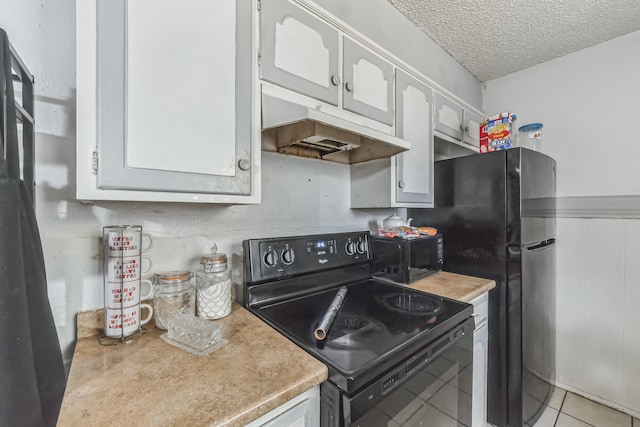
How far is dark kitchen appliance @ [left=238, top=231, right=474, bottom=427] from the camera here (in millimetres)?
641

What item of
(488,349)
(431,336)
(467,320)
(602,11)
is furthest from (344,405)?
(602,11)

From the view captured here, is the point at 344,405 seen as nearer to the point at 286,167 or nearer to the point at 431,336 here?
the point at 431,336

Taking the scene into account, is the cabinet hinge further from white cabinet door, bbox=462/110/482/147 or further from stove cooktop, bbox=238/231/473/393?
white cabinet door, bbox=462/110/482/147

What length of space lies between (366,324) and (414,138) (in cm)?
104

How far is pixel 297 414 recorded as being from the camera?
0.60 meters

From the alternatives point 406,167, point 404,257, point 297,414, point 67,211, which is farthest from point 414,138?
point 67,211

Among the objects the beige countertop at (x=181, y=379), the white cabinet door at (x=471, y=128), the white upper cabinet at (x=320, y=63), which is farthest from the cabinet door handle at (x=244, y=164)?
the white cabinet door at (x=471, y=128)

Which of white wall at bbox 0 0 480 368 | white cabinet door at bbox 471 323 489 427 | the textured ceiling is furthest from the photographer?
the textured ceiling

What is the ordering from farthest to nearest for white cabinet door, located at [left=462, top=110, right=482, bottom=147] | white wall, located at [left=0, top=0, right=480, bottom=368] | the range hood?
white cabinet door, located at [left=462, top=110, right=482, bottom=147]
the range hood
white wall, located at [left=0, top=0, right=480, bottom=368]

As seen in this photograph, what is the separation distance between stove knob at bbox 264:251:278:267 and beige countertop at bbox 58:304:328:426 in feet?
0.92

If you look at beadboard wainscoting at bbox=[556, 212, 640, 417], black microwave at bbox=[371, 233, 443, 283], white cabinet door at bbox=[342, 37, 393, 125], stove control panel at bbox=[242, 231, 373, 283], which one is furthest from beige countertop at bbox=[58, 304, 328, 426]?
beadboard wainscoting at bbox=[556, 212, 640, 417]

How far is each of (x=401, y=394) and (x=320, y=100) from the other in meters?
1.01

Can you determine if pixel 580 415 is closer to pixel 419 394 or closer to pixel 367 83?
pixel 419 394

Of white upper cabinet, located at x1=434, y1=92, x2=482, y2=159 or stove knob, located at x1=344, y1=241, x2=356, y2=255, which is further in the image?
white upper cabinet, located at x1=434, y1=92, x2=482, y2=159
